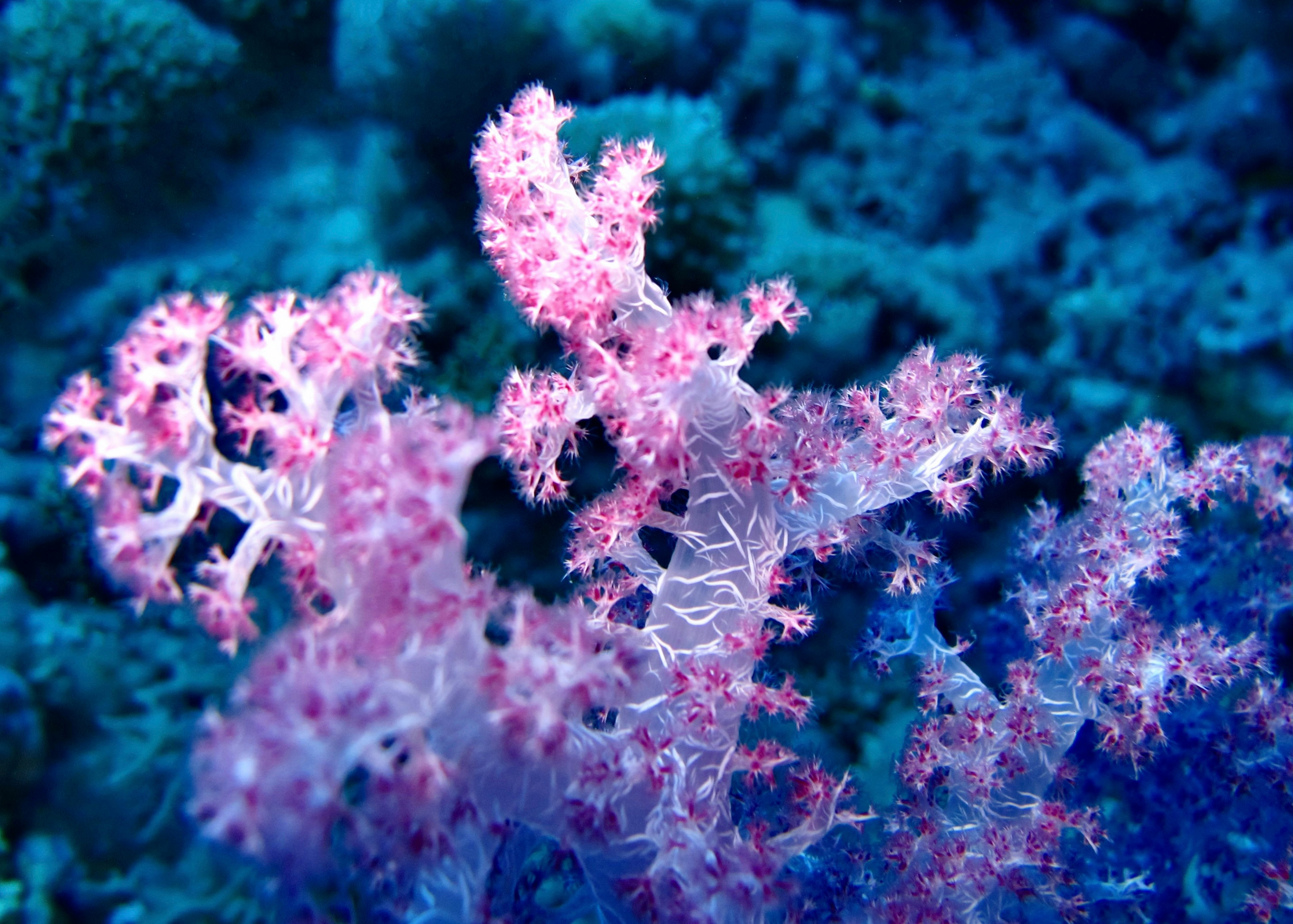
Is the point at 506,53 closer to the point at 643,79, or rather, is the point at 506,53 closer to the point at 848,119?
the point at 643,79

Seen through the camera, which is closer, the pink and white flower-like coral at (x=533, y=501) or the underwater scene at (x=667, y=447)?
the pink and white flower-like coral at (x=533, y=501)

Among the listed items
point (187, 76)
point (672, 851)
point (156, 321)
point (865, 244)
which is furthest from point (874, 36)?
point (672, 851)

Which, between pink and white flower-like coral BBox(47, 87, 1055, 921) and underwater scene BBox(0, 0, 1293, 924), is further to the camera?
underwater scene BBox(0, 0, 1293, 924)

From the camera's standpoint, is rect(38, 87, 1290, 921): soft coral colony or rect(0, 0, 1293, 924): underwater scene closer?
rect(38, 87, 1290, 921): soft coral colony

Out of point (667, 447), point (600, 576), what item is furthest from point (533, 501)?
point (667, 447)

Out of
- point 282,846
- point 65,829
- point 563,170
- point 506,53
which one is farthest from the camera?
point 506,53
